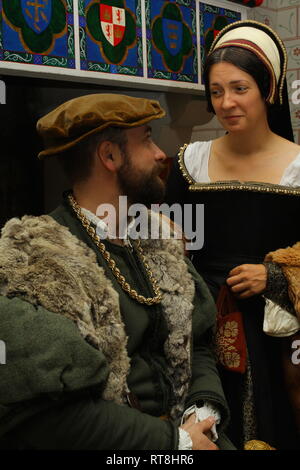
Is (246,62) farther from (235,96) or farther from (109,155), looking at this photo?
(109,155)

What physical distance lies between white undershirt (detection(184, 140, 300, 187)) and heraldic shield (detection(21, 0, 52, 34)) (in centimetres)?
68

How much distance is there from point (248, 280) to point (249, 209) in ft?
0.83

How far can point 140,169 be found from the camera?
1.52 meters

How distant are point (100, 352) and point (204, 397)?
16.3 inches

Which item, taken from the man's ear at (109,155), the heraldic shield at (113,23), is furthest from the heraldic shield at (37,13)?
the man's ear at (109,155)

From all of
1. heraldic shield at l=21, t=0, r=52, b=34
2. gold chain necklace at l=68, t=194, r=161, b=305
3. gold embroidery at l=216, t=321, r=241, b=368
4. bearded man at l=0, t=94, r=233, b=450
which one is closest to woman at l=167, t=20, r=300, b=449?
gold embroidery at l=216, t=321, r=241, b=368

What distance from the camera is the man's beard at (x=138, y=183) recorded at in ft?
4.95

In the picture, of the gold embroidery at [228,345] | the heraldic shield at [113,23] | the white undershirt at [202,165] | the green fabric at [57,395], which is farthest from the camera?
the heraldic shield at [113,23]

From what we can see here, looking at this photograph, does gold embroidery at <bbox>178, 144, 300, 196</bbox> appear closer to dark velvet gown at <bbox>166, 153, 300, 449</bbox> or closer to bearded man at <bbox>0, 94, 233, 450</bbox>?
dark velvet gown at <bbox>166, 153, 300, 449</bbox>

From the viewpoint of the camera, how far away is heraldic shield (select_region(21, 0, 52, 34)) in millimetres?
1886

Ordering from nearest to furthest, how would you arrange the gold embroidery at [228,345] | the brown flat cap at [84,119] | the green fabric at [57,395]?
the green fabric at [57,395]
the brown flat cap at [84,119]
the gold embroidery at [228,345]

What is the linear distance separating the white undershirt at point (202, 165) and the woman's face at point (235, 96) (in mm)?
174

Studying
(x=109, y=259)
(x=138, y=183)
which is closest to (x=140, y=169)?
(x=138, y=183)

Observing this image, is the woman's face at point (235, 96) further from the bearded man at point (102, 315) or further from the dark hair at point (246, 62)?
the bearded man at point (102, 315)
